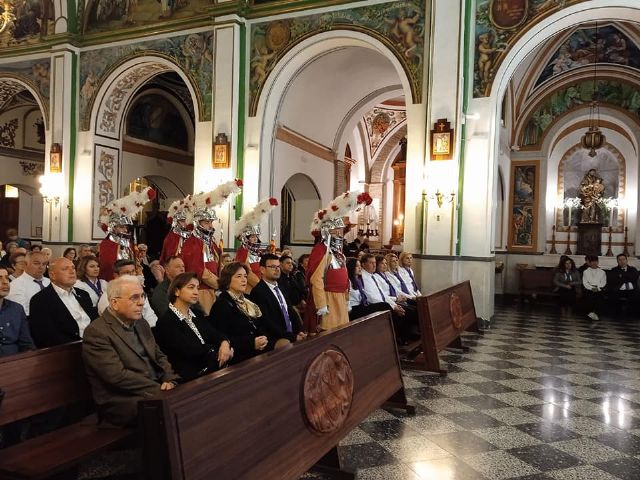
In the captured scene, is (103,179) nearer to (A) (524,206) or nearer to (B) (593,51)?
(A) (524,206)

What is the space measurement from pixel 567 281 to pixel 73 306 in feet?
35.7

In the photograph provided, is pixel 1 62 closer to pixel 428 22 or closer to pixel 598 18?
pixel 428 22

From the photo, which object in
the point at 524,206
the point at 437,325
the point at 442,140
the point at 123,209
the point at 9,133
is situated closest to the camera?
the point at 437,325

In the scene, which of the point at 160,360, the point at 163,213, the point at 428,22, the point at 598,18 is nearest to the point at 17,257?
the point at 160,360

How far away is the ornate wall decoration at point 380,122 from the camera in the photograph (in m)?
20.1

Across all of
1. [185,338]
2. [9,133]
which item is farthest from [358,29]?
[9,133]

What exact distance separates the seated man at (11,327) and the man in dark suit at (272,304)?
181cm

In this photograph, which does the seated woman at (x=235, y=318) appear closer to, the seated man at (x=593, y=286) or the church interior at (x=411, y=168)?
Answer: the church interior at (x=411, y=168)

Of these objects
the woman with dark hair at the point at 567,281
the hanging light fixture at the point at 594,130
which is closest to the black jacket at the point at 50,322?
the woman with dark hair at the point at 567,281

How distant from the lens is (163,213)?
18.1 metres

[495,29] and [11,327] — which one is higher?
[495,29]

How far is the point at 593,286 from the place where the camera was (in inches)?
452

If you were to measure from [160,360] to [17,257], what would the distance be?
3680mm

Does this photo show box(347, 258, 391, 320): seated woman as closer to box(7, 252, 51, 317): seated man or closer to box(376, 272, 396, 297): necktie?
box(376, 272, 396, 297): necktie
